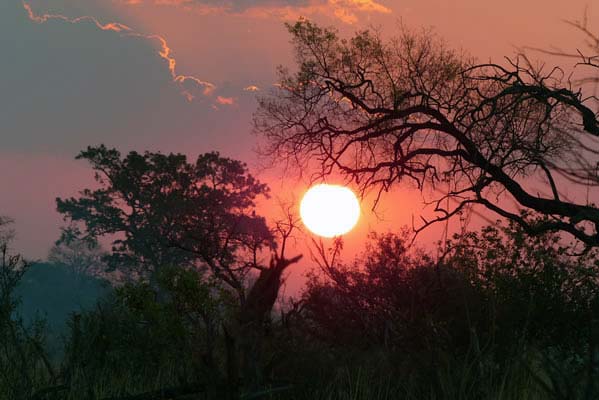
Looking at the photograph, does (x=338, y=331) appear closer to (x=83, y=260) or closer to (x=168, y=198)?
(x=168, y=198)

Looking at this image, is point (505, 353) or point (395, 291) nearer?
point (505, 353)

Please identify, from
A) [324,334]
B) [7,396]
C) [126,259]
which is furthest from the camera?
[126,259]

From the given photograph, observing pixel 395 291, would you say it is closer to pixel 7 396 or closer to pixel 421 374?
pixel 421 374

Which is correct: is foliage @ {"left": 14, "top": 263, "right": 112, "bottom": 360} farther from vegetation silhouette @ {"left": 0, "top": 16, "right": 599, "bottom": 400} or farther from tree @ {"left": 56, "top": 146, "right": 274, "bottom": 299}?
vegetation silhouette @ {"left": 0, "top": 16, "right": 599, "bottom": 400}

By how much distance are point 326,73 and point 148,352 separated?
8.87 metres

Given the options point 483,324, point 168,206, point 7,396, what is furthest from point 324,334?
point 168,206

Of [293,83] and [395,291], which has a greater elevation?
[293,83]

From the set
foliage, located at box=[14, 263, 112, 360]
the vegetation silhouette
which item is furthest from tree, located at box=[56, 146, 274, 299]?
foliage, located at box=[14, 263, 112, 360]

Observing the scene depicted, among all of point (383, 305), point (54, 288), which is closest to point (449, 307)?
point (383, 305)

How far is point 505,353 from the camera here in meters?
8.87

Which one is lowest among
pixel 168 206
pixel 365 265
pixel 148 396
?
pixel 148 396

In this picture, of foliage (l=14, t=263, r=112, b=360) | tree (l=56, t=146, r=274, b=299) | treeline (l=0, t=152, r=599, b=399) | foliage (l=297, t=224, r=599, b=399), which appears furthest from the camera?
foliage (l=14, t=263, r=112, b=360)

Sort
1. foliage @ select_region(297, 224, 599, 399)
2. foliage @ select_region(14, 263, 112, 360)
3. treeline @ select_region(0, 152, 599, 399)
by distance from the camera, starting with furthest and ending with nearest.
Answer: foliage @ select_region(14, 263, 112, 360) → foliage @ select_region(297, 224, 599, 399) → treeline @ select_region(0, 152, 599, 399)

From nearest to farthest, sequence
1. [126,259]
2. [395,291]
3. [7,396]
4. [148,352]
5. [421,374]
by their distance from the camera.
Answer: [421,374] → [7,396] → [395,291] → [148,352] → [126,259]
